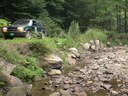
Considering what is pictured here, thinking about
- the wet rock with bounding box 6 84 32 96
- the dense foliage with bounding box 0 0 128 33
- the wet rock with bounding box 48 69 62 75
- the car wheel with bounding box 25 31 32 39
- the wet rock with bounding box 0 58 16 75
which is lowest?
the dense foliage with bounding box 0 0 128 33

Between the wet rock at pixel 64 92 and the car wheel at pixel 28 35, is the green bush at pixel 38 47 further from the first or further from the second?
the car wheel at pixel 28 35

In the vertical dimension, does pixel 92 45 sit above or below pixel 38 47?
below

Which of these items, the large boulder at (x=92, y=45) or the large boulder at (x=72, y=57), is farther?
the large boulder at (x=92, y=45)

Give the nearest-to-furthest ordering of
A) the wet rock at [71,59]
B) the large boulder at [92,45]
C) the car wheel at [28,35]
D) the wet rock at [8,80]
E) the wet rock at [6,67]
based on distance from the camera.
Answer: the wet rock at [8,80] → the wet rock at [6,67] → the wet rock at [71,59] → the car wheel at [28,35] → the large boulder at [92,45]

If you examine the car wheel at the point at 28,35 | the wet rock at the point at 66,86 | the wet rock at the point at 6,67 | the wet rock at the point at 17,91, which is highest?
the wet rock at the point at 6,67

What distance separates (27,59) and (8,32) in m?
6.83

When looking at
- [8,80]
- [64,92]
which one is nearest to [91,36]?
[64,92]

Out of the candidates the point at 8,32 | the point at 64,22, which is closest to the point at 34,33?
the point at 8,32

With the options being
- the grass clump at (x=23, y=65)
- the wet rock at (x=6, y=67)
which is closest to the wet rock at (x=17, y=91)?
the wet rock at (x=6, y=67)

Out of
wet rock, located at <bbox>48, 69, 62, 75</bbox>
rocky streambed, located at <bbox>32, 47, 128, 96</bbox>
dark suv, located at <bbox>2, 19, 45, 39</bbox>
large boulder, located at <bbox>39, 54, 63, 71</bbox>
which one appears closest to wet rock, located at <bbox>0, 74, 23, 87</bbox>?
rocky streambed, located at <bbox>32, 47, 128, 96</bbox>

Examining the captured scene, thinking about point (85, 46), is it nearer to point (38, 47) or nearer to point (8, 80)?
point (38, 47)

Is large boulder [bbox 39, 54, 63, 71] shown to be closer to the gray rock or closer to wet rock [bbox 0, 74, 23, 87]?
wet rock [bbox 0, 74, 23, 87]

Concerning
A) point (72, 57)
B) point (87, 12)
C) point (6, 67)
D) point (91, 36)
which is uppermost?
point (6, 67)

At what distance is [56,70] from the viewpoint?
15.3 metres
